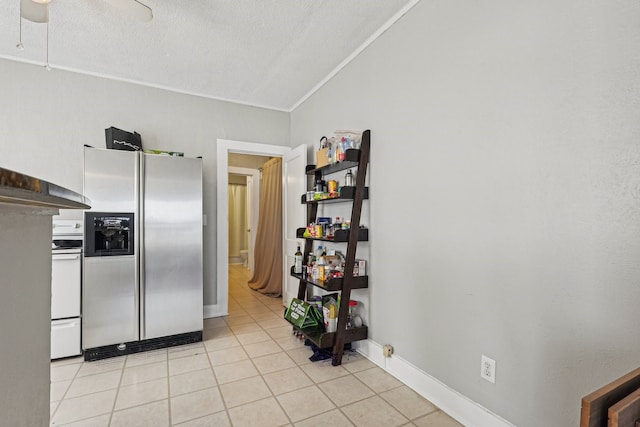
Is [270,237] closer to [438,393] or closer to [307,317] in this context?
[307,317]

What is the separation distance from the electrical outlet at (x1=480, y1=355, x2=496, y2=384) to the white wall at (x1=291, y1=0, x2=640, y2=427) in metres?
0.03

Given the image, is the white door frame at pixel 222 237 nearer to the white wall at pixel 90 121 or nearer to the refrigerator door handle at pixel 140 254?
the white wall at pixel 90 121

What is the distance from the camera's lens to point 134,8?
6.14 feet

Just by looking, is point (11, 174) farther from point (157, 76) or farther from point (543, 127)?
point (157, 76)

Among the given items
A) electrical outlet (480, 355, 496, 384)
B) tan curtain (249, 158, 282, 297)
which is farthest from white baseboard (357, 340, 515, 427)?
tan curtain (249, 158, 282, 297)

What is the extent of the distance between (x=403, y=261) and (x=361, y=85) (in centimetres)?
154

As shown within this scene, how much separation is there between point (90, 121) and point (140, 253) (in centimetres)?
152

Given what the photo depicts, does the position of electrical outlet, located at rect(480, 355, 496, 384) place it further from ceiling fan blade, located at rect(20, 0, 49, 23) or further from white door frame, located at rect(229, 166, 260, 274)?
white door frame, located at rect(229, 166, 260, 274)

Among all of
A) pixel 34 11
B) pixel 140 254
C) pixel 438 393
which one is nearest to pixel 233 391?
pixel 438 393

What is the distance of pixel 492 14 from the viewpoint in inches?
64.4

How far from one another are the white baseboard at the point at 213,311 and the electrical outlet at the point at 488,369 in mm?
2815

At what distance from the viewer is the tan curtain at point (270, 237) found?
4.59 metres

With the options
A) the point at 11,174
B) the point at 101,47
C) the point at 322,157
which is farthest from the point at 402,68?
the point at 101,47

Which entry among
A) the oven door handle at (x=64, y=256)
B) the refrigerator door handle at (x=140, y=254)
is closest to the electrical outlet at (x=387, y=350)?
the refrigerator door handle at (x=140, y=254)
